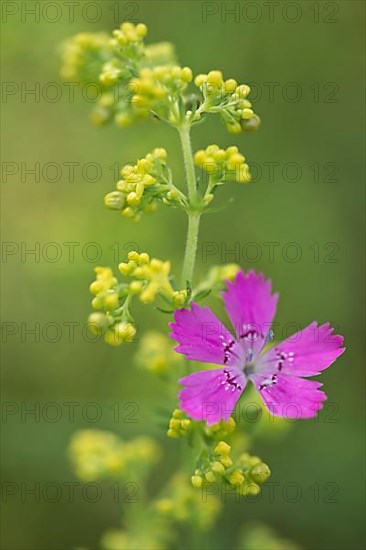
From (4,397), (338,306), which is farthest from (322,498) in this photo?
(4,397)

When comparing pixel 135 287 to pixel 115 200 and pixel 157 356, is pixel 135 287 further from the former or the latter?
pixel 157 356

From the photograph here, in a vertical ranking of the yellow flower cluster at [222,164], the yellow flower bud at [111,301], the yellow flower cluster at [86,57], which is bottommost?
the yellow flower bud at [111,301]

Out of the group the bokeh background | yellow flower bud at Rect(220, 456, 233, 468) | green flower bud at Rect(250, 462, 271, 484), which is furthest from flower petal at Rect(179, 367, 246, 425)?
the bokeh background

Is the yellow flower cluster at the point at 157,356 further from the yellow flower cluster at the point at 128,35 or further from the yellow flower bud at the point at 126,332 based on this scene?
the yellow flower cluster at the point at 128,35

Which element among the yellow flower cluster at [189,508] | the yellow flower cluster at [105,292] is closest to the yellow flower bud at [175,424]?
the yellow flower cluster at [105,292]

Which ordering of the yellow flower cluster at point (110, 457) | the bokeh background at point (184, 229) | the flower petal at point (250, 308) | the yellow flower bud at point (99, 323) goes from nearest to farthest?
1. the yellow flower bud at point (99, 323)
2. the flower petal at point (250, 308)
3. the yellow flower cluster at point (110, 457)
4. the bokeh background at point (184, 229)

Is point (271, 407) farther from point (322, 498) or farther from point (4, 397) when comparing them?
point (4, 397)

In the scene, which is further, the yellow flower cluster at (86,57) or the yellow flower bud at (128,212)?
the yellow flower cluster at (86,57)

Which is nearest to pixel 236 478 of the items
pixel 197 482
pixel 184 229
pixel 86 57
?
pixel 197 482

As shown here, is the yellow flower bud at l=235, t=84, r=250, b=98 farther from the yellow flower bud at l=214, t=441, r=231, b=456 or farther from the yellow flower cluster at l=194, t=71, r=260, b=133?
the yellow flower bud at l=214, t=441, r=231, b=456
